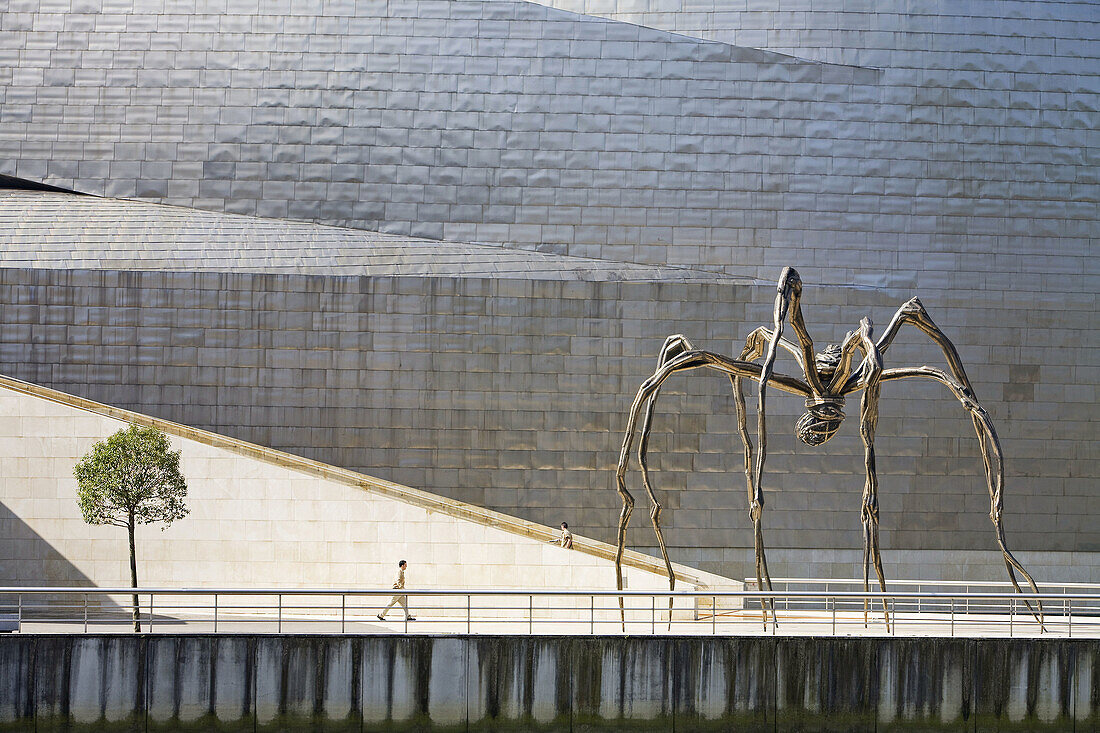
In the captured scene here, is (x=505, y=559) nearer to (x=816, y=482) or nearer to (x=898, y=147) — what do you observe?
(x=816, y=482)

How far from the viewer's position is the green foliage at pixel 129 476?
19188mm

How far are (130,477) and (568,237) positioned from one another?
38.7 ft

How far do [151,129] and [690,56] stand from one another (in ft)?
42.9

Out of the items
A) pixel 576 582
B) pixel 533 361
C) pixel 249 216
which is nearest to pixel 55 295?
pixel 249 216

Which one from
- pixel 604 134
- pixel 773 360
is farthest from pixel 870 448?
pixel 604 134

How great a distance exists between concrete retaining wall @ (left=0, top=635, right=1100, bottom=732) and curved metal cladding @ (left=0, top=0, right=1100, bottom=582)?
471 inches

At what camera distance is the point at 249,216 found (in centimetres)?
2720

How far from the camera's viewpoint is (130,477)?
19250 mm

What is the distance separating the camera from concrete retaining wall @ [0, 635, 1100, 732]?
1362 centimetres

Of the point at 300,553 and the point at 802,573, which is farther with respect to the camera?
the point at 802,573

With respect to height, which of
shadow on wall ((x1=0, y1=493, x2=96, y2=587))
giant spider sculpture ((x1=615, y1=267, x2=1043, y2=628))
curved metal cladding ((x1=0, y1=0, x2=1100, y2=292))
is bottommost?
shadow on wall ((x1=0, y1=493, x2=96, y2=587))

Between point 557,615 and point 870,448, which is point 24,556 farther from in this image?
point 870,448

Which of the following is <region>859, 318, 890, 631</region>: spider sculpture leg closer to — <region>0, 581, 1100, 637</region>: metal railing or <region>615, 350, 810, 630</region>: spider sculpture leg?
<region>0, 581, 1100, 637</region>: metal railing

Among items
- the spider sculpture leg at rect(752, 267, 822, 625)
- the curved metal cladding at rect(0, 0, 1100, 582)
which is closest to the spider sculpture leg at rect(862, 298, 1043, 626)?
the spider sculpture leg at rect(752, 267, 822, 625)
